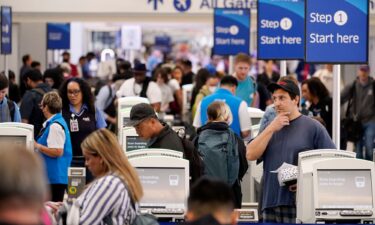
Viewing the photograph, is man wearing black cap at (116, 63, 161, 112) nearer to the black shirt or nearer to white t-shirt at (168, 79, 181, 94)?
white t-shirt at (168, 79, 181, 94)

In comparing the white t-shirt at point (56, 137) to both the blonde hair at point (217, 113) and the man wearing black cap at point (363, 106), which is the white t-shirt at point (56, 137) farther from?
the man wearing black cap at point (363, 106)

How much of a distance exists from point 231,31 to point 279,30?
8814 mm

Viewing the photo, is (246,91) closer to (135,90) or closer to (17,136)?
(135,90)

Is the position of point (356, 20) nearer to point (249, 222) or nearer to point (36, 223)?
point (249, 222)

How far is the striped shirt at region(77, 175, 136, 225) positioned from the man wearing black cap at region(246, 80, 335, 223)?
2.23 metres

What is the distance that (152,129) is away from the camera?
8.12 metres

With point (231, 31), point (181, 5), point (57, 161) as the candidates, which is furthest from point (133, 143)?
point (231, 31)

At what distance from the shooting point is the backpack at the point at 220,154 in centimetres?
945

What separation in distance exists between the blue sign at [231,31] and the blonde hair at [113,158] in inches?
598

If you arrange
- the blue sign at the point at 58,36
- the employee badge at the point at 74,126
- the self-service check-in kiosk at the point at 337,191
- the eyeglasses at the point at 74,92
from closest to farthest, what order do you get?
the self-service check-in kiosk at the point at 337,191 → the employee badge at the point at 74,126 → the eyeglasses at the point at 74,92 → the blue sign at the point at 58,36

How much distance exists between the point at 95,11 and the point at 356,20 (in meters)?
12.2

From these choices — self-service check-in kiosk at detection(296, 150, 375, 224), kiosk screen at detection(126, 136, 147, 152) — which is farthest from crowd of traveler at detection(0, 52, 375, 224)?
self-service check-in kiosk at detection(296, 150, 375, 224)

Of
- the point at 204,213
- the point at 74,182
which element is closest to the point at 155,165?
the point at 74,182

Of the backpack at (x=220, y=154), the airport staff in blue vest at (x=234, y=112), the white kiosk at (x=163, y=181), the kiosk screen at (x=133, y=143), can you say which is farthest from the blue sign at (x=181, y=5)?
the white kiosk at (x=163, y=181)
